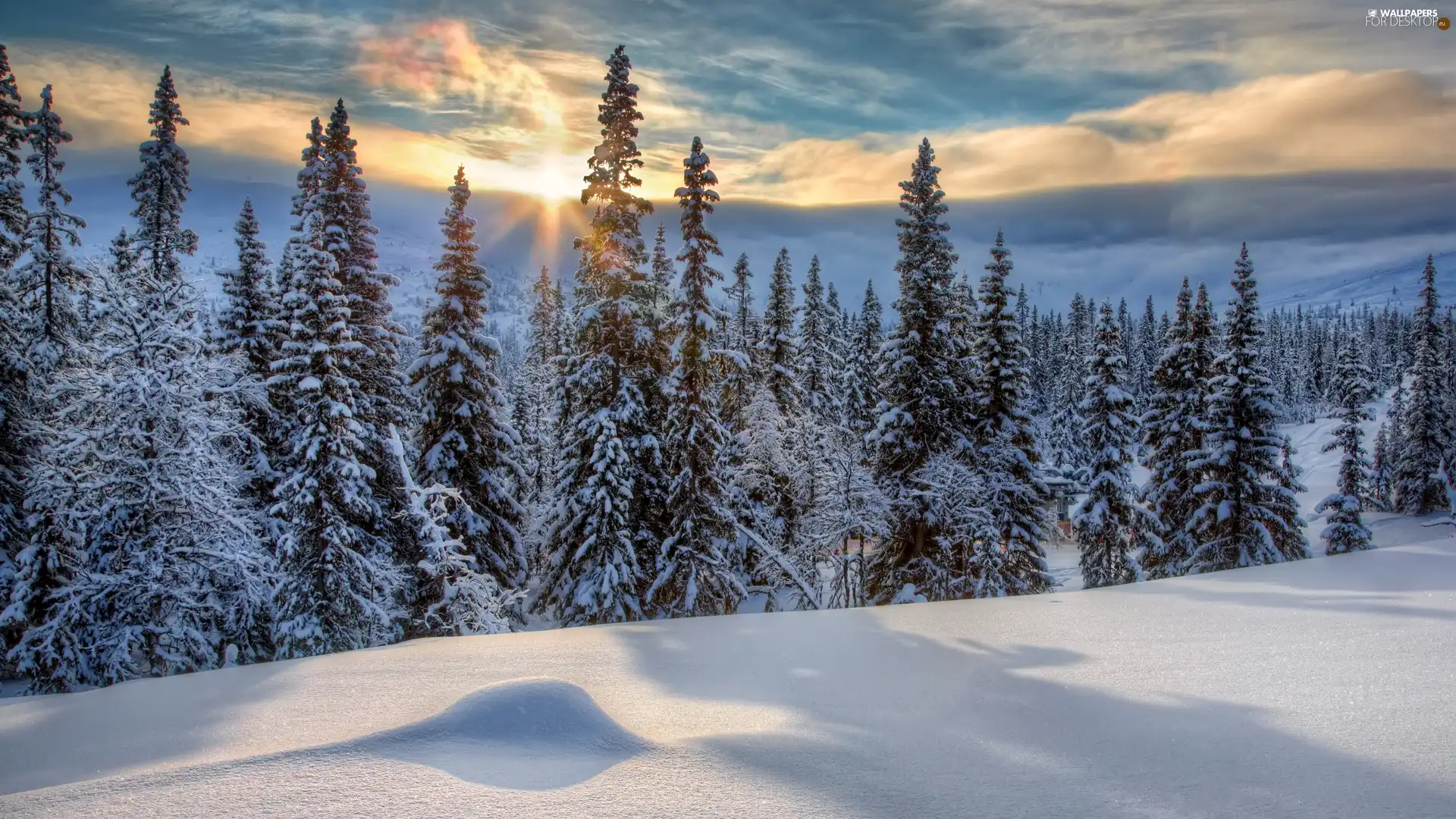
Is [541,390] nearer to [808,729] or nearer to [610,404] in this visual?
[610,404]

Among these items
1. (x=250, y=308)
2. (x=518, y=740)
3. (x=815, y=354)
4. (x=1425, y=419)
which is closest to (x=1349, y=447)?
(x=1425, y=419)

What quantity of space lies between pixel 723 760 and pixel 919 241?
21.5m

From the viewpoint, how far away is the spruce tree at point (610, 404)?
67.9ft

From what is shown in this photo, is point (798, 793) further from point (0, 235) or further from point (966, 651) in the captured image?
point (0, 235)

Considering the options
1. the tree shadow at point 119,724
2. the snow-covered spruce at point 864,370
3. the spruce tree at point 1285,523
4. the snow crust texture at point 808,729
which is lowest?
the spruce tree at point 1285,523

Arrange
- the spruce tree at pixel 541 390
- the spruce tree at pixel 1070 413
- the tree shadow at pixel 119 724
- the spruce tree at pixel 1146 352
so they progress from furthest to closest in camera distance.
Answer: the spruce tree at pixel 1146 352 → the spruce tree at pixel 1070 413 → the spruce tree at pixel 541 390 → the tree shadow at pixel 119 724

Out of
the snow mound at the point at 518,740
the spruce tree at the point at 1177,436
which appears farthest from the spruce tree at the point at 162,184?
the spruce tree at the point at 1177,436

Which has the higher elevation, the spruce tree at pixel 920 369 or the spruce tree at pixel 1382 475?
the spruce tree at pixel 920 369

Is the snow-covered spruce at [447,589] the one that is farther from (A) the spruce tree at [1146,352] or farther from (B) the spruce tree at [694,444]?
(A) the spruce tree at [1146,352]

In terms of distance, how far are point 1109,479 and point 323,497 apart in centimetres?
2908

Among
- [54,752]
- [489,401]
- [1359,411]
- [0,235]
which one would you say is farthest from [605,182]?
[1359,411]

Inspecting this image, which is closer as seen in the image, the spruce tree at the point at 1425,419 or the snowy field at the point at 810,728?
the snowy field at the point at 810,728

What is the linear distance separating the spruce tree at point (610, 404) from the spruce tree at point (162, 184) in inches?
607

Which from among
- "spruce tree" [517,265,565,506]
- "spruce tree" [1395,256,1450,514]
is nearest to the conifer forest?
"spruce tree" [517,265,565,506]
